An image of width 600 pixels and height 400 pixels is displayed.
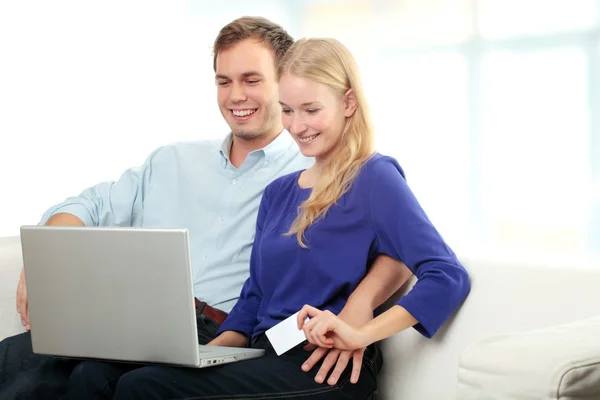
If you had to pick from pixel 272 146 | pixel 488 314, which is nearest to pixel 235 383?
pixel 488 314

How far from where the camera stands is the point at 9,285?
7.11 ft

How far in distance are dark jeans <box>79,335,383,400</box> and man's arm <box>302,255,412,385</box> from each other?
0.9 inches

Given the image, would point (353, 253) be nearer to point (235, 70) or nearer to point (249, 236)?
point (249, 236)

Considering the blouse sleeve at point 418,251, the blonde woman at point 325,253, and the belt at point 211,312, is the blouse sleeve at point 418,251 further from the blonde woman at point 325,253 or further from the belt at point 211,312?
the belt at point 211,312

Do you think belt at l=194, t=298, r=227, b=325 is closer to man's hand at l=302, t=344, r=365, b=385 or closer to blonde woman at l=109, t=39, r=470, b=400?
blonde woman at l=109, t=39, r=470, b=400

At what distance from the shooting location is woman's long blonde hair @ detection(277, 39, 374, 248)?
5.73ft

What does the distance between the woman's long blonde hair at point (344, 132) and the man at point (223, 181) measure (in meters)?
0.42

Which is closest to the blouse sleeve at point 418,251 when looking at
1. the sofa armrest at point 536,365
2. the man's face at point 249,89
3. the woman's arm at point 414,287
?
the woman's arm at point 414,287

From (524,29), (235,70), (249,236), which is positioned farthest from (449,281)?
(524,29)

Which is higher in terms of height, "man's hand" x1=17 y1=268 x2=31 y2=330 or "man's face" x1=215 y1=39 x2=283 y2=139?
"man's face" x1=215 y1=39 x2=283 y2=139

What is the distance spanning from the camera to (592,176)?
5.12 m

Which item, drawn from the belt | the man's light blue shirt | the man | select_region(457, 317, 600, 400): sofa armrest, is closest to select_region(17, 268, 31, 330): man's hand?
the man

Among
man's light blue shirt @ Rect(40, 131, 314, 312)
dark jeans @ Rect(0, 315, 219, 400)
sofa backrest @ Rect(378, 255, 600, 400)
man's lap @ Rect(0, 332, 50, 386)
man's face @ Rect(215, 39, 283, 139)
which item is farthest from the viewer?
man's face @ Rect(215, 39, 283, 139)

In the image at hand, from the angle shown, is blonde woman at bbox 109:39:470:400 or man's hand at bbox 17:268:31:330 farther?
man's hand at bbox 17:268:31:330
